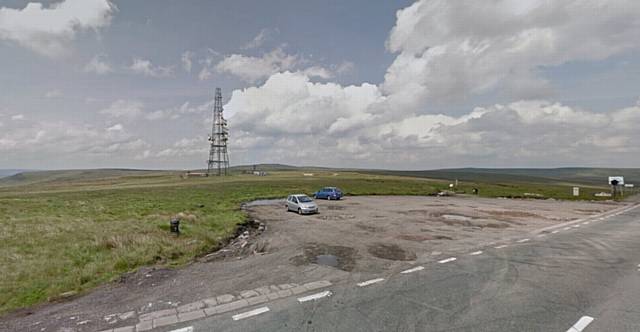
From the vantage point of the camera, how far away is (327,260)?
1045 centimetres

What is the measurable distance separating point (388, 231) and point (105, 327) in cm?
1319

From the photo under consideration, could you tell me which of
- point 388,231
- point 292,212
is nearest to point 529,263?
point 388,231

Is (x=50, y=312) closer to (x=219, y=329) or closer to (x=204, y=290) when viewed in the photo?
(x=204, y=290)

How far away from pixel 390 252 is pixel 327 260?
8.50 ft

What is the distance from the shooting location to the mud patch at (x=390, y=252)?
10633mm

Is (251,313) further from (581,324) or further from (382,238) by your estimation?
(382,238)

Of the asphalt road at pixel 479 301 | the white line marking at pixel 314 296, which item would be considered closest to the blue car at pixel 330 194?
the asphalt road at pixel 479 301

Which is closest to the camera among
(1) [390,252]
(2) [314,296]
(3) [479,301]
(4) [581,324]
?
(4) [581,324]

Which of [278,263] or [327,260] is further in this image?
[327,260]

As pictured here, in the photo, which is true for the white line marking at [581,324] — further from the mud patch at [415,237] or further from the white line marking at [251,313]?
the mud patch at [415,237]

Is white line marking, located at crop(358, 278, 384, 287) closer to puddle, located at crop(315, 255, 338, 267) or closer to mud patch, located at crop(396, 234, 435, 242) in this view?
puddle, located at crop(315, 255, 338, 267)

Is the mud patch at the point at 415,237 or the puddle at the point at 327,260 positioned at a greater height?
the puddle at the point at 327,260

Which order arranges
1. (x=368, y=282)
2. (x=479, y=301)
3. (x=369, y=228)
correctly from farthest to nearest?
(x=369, y=228) → (x=368, y=282) → (x=479, y=301)

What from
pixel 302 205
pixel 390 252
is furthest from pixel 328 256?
pixel 302 205
